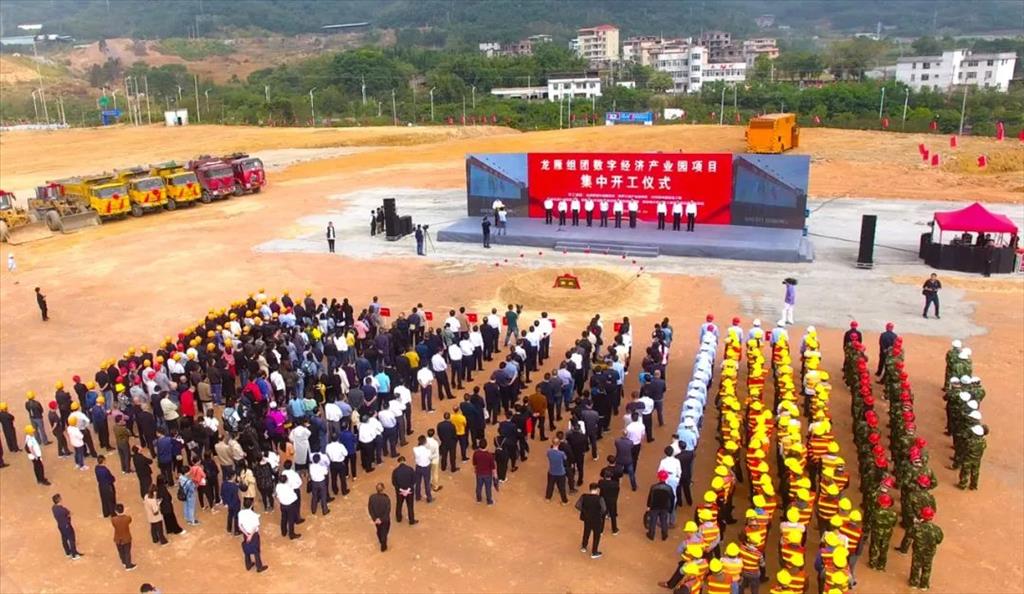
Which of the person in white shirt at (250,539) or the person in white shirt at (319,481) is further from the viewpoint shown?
the person in white shirt at (319,481)

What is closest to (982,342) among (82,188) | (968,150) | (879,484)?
(879,484)

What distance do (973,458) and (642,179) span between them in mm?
16404

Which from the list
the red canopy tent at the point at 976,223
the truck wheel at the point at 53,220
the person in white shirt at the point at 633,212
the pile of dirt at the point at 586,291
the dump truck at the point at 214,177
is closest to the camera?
the pile of dirt at the point at 586,291

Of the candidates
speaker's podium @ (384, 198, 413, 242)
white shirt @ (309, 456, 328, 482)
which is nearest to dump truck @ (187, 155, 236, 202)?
speaker's podium @ (384, 198, 413, 242)

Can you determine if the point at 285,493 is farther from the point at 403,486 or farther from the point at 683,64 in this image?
the point at 683,64

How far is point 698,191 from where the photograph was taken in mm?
25578

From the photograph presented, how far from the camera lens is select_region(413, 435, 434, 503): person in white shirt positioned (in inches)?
420

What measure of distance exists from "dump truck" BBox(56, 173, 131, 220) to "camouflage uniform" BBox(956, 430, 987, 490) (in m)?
32.3

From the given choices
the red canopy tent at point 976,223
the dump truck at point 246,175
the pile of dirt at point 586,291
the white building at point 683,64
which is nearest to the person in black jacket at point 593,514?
the pile of dirt at point 586,291

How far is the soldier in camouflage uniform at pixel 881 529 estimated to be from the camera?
8906 mm

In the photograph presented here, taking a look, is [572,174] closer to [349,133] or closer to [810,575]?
[810,575]

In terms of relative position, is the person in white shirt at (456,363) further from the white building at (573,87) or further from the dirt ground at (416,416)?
the white building at (573,87)

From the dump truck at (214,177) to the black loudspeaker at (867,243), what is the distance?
2766 centimetres

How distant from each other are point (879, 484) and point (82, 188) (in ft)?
108
